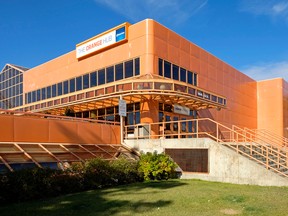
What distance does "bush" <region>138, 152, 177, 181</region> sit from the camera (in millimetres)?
14453

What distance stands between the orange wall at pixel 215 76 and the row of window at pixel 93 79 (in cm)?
213

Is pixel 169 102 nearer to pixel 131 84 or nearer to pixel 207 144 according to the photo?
pixel 131 84

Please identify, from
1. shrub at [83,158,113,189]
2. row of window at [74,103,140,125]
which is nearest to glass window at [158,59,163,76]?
row of window at [74,103,140,125]

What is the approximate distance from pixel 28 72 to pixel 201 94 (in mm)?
21746

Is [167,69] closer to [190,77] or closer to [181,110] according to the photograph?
[190,77]

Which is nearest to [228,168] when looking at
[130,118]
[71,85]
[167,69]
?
[130,118]

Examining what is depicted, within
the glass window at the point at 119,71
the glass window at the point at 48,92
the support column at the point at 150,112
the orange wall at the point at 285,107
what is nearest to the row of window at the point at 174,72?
the support column at the point at 150,112

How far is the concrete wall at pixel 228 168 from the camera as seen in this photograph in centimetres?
1259

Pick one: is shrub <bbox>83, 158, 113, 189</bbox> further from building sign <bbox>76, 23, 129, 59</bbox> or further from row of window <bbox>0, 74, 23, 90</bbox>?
row of window <bbox>0, 74, 23, 90</bbox>

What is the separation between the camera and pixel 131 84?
18531 mm

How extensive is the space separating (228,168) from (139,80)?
7.76m

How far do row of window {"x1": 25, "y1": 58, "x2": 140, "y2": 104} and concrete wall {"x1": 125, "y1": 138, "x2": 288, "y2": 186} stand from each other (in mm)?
7680

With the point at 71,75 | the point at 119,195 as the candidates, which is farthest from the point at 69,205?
the point at 71,75

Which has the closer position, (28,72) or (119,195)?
(119,195)
